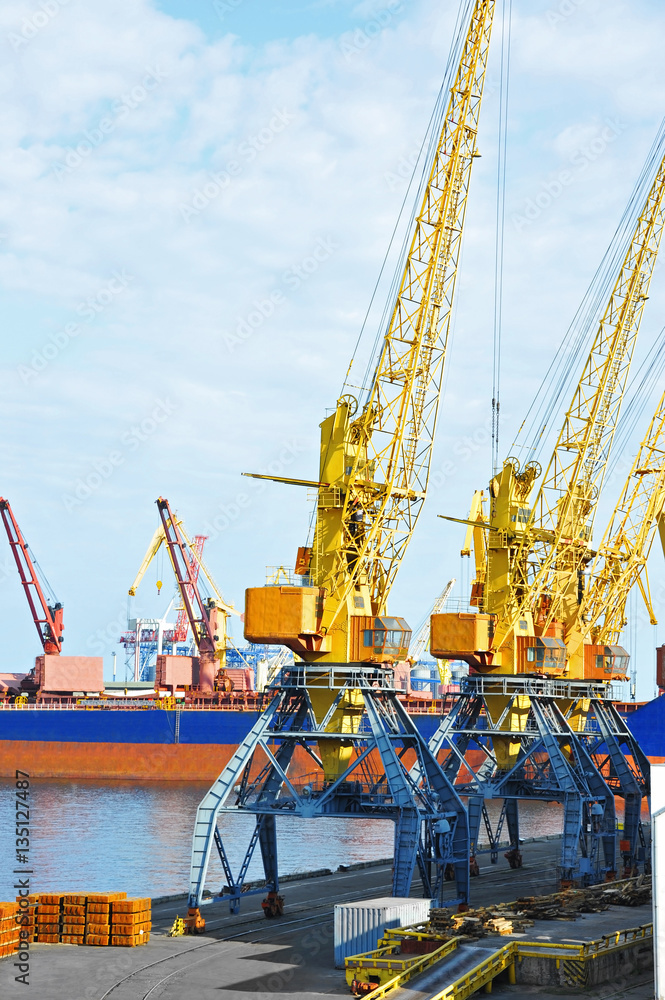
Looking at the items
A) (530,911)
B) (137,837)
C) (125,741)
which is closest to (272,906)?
(530,911)

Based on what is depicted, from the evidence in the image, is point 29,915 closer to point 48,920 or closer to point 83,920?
point 48,920

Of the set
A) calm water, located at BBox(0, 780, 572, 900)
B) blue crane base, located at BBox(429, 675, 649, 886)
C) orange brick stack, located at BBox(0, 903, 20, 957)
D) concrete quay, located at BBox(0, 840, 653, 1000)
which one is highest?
blue crane base, located at BBox(429, 675, 649, 886)

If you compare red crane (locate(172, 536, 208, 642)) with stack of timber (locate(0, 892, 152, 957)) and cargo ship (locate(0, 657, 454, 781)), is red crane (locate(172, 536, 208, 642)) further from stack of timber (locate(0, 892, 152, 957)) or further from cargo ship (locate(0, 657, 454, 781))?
stack of timber (locate(0, 892, 152, 957))

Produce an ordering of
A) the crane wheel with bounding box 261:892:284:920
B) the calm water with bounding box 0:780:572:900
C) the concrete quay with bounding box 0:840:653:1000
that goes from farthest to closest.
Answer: the calm water with bounding box 0:780:572:900
the crane wheel with bounding box 261:892:284:920
the concrete quay with bounding box 0:840:653:1000

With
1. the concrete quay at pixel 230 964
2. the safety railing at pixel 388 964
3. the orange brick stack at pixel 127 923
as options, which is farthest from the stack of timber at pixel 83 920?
the safety railing at pixel 388 964

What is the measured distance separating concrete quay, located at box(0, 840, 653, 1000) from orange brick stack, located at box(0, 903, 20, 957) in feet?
2.56

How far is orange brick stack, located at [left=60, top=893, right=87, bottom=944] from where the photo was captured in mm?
37312

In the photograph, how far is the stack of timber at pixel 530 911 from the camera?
35.6 meters

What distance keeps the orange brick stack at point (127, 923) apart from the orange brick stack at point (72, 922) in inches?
40.3

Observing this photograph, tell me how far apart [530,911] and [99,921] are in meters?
14.1

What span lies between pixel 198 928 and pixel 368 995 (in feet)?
42.9

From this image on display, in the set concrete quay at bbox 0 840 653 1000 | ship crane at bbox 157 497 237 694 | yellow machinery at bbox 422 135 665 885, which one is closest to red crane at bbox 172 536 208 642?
ship crane at bbox 157 497 237 694

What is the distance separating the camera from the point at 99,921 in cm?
3716

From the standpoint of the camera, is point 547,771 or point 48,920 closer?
point 48,920
